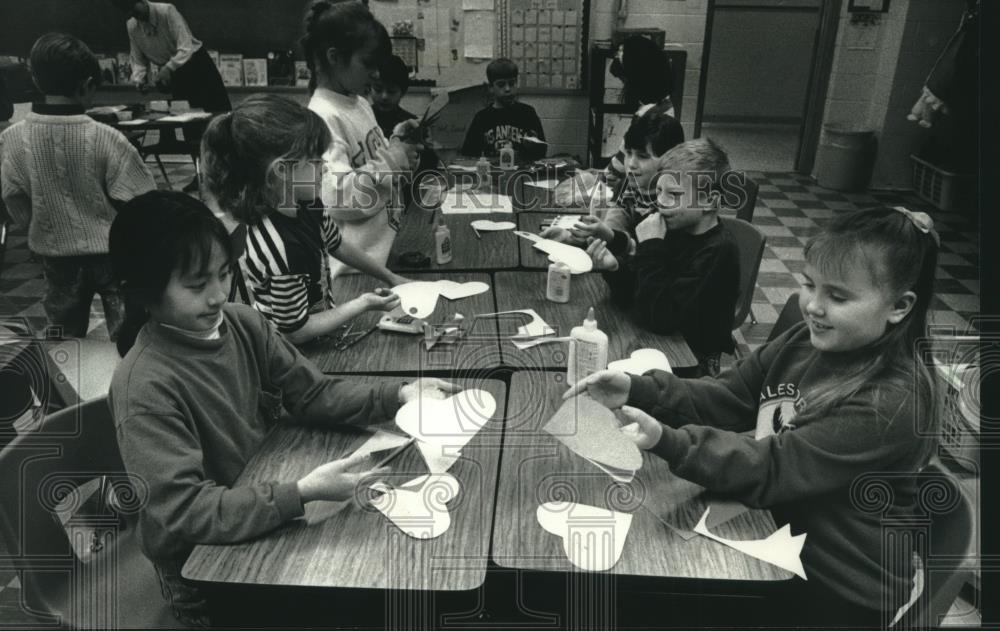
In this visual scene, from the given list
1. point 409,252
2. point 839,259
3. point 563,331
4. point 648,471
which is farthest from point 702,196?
point 409,252

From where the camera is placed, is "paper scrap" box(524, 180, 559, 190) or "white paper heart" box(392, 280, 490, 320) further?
"paper scrap" box(524, 180, 559, 190)

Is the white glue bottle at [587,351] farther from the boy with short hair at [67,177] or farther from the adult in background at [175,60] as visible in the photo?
the adult in background at [175,60]

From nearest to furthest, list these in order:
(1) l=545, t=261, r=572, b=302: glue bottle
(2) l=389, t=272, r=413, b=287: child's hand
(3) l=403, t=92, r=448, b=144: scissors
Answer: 1. (1) l=545, t=261, r=572, b=302: glue bottle
2. (2) l=389, t=272, r=413, b=287: child's hand
3. (3) l=403, t=92, r=448, b=144: scissors

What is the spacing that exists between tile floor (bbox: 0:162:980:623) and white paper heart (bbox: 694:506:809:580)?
177cm

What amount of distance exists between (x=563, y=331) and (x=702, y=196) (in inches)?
22.5

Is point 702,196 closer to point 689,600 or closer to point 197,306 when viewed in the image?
point 689,600

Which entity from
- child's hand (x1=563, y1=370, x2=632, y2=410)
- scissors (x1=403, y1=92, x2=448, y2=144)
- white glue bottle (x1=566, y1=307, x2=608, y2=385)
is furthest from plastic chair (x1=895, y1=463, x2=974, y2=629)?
scissors (x1=403, y1=92, x2=448, y2=144)

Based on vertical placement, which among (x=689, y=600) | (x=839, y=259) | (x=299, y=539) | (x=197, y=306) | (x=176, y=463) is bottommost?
(x=689, y=600)

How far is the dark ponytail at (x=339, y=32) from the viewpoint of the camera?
91.4 inches

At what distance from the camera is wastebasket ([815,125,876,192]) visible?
620 centimetres

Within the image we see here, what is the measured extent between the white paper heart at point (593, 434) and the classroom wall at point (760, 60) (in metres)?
7.39

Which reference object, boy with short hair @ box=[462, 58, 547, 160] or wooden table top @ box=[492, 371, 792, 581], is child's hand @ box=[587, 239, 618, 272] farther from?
boy with short hair @ box=[462, 58, 547, 160]

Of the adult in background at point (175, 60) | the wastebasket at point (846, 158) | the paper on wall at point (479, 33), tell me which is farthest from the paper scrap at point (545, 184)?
the wastebasket at point (846, 158)

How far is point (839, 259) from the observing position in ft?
4.56
